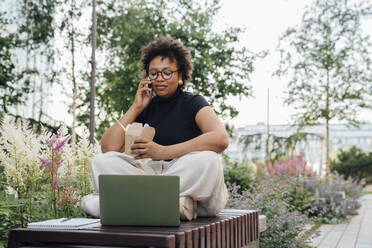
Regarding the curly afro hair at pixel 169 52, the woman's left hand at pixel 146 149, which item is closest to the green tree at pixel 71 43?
the curly afro hair at pixel 169 52

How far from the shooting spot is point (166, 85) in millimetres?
2920

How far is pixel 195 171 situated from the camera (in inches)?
94.8

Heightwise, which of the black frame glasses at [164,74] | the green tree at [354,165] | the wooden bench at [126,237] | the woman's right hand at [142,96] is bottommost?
the green tree at [354,165]

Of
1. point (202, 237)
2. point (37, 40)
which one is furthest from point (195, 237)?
point (37, 40)

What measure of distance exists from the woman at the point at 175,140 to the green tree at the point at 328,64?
10548mm

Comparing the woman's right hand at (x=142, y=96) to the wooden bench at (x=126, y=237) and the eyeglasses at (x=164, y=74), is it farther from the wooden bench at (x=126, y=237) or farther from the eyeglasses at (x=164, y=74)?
the wooden bench at (x=126, y=237)

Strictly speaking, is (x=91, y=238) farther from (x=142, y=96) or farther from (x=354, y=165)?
(x=354, y=165)

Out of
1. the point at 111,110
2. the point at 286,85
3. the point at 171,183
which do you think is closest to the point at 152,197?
the point at 171,183

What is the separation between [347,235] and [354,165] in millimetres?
16755

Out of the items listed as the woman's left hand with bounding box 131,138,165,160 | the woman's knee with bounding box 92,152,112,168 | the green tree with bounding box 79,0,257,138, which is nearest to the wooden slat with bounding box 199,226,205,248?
the woman's left hand with bounding box 131,138,165,160

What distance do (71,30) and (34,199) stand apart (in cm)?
957

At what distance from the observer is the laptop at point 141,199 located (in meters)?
2.01

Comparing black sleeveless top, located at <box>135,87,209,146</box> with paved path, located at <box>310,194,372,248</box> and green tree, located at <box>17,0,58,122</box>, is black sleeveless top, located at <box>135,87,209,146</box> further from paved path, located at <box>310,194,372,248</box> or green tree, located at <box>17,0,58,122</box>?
green tree, located at <box>17,0,58,122</box>

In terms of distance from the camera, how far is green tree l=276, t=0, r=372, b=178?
13.1 metres
